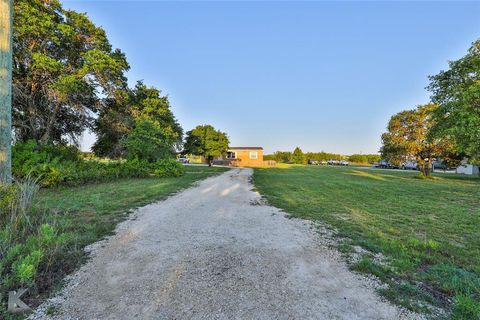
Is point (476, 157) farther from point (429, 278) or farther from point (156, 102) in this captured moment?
point (156, 102)

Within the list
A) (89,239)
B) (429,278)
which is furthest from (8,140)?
(429,278)

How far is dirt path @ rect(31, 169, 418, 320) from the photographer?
6.83ft

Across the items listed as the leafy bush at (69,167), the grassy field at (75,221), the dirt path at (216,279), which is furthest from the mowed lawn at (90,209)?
the leafy bush at (69,167)

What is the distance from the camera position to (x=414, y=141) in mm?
19016

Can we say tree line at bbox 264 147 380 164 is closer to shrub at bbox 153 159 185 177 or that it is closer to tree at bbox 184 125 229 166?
tree at bbox 184 125 229 166

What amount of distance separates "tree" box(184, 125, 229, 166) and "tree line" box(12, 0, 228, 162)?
10.2 metres

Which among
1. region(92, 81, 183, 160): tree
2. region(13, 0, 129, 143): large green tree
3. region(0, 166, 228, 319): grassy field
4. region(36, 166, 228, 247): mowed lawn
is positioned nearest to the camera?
region(0, 166, 228, 319): grassy field

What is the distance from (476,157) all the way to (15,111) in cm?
2395

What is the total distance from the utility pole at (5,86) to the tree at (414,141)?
23.1 meters

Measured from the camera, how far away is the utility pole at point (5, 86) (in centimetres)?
436

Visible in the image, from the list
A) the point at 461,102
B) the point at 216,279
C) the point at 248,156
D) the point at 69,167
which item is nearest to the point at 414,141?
the point at 461,102

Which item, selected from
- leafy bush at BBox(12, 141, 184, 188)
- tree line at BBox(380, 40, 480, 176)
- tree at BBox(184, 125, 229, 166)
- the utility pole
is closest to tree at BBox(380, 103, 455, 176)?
tree line at BBox(380, 40, 480, 176)

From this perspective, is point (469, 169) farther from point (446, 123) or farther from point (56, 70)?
point (56, 70)

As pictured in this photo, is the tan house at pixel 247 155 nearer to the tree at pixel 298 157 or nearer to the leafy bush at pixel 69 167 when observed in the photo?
the tree at pixel 298 157
